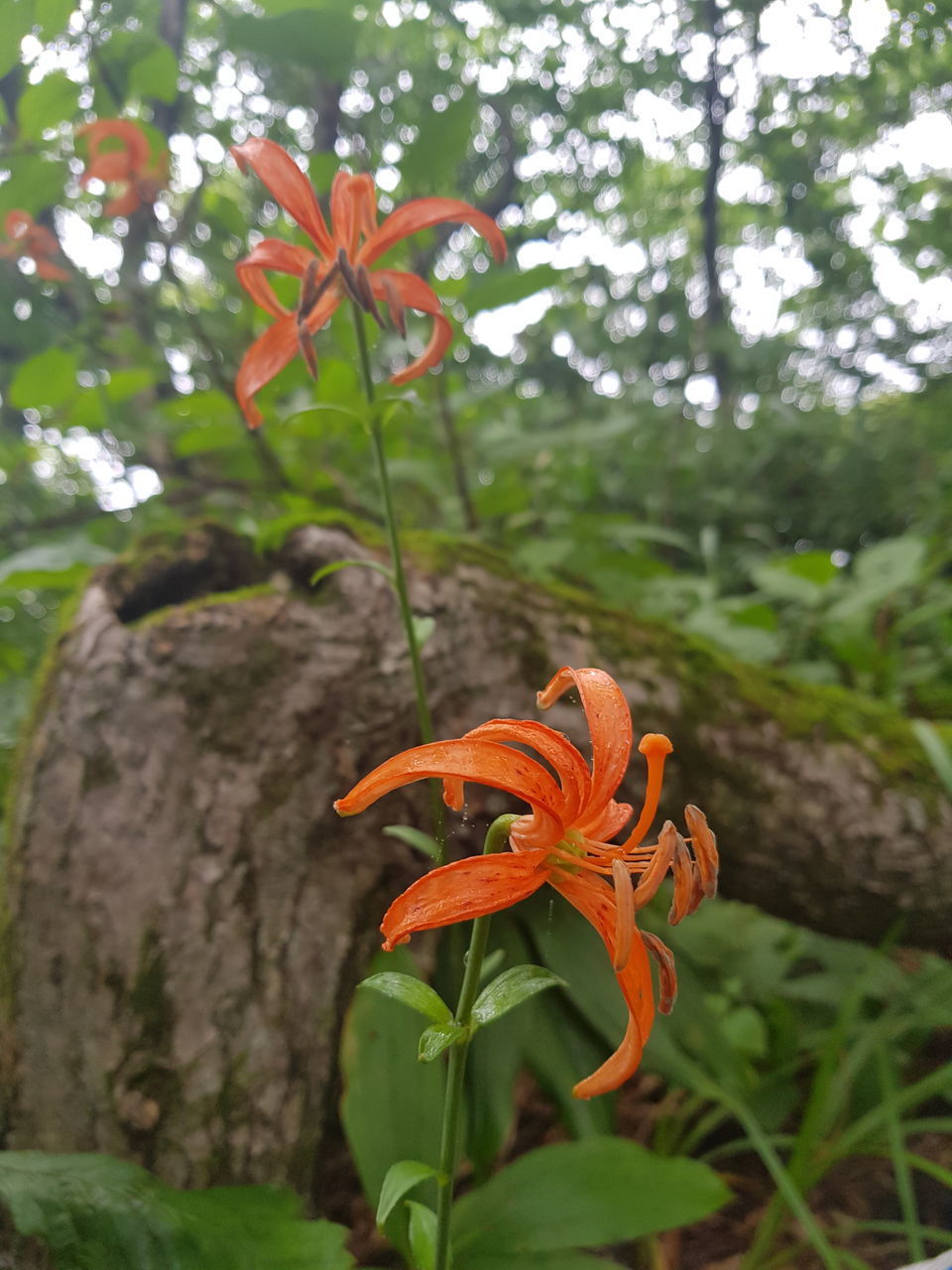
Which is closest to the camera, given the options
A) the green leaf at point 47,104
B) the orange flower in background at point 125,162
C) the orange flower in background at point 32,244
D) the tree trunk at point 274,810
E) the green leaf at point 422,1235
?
the green leaf at point 422,1235

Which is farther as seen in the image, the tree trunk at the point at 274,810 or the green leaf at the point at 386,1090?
the tree trunk at the point at 274,810

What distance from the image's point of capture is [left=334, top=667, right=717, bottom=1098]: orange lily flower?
0.30 metres

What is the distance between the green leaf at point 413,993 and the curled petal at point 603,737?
14 cm

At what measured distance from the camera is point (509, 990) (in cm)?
37

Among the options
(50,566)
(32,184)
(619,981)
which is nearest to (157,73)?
(32,184)

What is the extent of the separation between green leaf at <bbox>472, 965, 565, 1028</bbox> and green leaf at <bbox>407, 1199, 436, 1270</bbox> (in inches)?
10.4

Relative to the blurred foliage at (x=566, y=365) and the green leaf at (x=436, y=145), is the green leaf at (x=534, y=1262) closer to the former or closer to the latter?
the blurred foliage at (x=566, y=365)

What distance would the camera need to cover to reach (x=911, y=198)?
1.43m

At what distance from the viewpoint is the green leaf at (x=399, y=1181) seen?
0.36m

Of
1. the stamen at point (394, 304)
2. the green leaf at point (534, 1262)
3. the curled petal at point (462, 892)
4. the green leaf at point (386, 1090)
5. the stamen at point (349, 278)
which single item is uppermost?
the stamen at point (394, 304)

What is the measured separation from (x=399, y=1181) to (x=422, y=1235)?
18 centimetres

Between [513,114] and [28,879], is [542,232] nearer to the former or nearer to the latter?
[513,114]

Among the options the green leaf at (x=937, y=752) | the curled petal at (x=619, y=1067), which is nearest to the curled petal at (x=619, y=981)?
the curled petal at (x=619, y=1067)

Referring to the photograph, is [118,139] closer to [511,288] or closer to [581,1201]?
[511,288]
